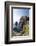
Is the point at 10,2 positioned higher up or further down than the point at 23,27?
higher up

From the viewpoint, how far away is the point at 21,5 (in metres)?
1.66

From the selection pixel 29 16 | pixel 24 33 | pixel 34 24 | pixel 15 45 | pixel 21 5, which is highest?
pixel 21 5

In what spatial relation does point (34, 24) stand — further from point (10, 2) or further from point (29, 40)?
point (10, 2)

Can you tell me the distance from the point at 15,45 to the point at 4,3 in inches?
26.7

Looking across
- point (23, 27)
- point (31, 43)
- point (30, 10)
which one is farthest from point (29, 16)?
point (31, 43)

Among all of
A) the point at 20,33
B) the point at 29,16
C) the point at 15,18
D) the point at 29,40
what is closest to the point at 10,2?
the point at 15,18

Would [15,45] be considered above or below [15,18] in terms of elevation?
below
